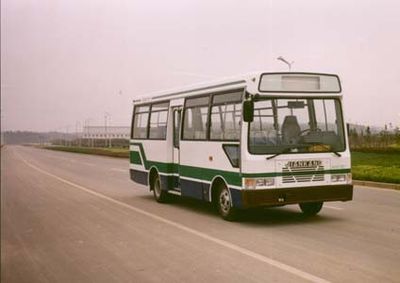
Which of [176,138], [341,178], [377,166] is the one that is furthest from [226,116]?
[377,166]

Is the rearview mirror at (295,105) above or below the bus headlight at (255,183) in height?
above

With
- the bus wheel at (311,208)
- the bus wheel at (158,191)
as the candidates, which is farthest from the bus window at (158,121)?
the bus wheel at (311,208)

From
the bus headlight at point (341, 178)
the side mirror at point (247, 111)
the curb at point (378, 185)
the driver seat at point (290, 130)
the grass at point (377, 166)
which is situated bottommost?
the curb at point (378, 185)

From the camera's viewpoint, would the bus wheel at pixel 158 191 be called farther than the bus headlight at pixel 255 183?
Yes

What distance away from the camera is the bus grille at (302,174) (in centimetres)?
1046

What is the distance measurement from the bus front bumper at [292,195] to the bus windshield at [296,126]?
Result: 688 millimetres

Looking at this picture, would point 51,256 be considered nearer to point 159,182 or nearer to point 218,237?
point 218,237

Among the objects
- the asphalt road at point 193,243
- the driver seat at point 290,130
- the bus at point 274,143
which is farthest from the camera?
the driver seat at point 290,130

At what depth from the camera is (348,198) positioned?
1089 cm

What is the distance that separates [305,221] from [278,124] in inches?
73.2

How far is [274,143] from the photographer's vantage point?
10.5 metres

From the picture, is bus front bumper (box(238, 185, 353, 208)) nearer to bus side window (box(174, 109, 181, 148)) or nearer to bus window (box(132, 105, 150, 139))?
bus side window (box(174, 109, 181, 148))

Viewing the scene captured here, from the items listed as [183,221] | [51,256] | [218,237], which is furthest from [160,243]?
[183,221]

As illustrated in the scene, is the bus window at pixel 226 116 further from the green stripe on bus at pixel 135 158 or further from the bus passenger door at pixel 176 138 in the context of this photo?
the green stripe on bus at pixel 135 158
